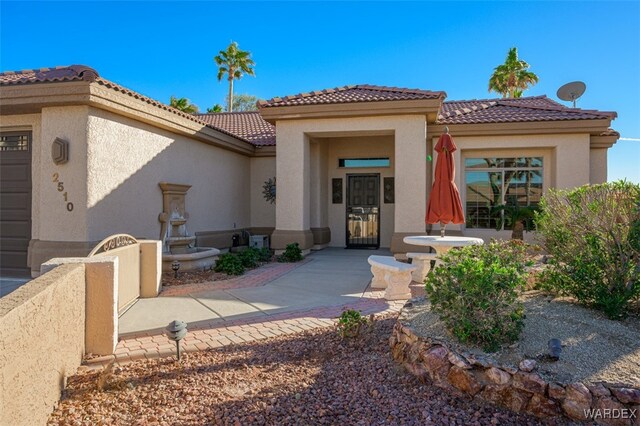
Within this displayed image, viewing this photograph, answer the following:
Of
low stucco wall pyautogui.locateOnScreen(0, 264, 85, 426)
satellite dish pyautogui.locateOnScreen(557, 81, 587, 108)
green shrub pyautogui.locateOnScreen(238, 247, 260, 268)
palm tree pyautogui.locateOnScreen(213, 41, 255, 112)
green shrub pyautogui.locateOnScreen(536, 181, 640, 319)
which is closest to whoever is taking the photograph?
low stucco wall pyautogui.locateOnScreen(0, 264, 85, 426)

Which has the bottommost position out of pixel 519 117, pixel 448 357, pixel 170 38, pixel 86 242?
pixel 448 357

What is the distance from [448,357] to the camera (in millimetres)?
3633

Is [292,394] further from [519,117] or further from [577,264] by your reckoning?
[519,117]

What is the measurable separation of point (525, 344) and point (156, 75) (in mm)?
22454

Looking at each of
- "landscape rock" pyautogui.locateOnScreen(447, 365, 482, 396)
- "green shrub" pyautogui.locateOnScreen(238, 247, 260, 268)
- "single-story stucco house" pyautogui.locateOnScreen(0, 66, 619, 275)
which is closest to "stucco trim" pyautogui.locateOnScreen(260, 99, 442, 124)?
"single-story stucco house" pyautogui.locateOnScreen(0, 66, 619, 275)

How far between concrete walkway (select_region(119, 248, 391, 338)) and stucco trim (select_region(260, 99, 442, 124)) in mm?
4414

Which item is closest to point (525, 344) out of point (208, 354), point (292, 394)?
point (292, 394)

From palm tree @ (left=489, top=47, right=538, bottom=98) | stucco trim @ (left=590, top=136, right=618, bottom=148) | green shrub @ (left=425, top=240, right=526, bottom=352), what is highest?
palm tree @ (left=489, top=47, right=538, bottom=98)

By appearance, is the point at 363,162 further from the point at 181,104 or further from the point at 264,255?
the point at 181,104

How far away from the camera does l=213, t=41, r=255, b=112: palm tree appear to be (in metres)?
33.1

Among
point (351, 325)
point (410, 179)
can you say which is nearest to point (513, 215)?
point (410, 179)

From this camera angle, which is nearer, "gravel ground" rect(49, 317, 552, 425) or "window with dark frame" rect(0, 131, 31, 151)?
"gravel ground" rect(49, 317, 552, 425)

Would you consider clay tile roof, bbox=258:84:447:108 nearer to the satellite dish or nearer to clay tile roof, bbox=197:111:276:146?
clay tile roof, bbox=197:111:276:146

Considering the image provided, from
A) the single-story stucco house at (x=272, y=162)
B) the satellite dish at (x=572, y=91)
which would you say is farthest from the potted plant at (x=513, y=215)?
the satellite dish at (x=572, y=91)
